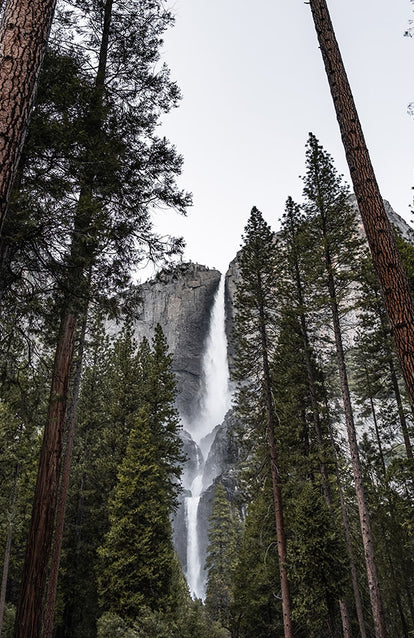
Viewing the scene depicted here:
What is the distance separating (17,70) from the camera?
249cm

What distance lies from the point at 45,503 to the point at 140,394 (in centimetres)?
1240

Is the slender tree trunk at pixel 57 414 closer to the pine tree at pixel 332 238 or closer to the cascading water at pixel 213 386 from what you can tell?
the pine tree at pixel 332 238

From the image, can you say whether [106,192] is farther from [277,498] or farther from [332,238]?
[277,498]

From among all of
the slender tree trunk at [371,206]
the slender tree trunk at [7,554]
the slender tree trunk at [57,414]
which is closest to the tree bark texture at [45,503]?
the slender tree trunk at [57,414]

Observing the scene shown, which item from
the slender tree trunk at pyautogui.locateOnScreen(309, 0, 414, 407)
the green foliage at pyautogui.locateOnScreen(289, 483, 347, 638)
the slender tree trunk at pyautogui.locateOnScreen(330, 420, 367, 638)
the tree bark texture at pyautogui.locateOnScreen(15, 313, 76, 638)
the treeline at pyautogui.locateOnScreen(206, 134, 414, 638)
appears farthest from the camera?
the slender tree trunk at pyautogui.locateOnScreen(330, 420, 367, 638)

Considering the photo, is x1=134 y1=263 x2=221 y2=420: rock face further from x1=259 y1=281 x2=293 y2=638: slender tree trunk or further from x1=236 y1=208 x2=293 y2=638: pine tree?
x1=259 y1=281 x2=293 y2=638: slender tree trunk

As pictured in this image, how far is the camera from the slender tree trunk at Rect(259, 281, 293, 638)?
10.4 meters

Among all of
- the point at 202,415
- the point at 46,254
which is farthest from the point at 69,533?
the point at 202,415

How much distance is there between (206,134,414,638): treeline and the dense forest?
79 millimetres

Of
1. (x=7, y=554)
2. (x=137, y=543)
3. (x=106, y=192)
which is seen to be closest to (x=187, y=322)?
(x=137, y=543)

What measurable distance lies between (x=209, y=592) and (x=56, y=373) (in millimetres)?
25549

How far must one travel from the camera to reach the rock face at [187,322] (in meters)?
70.1

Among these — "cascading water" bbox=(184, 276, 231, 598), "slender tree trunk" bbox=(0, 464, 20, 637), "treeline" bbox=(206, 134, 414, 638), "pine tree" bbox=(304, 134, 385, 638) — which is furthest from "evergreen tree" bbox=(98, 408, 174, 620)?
"cascading water" bbox=(184, 276, 231, 598)

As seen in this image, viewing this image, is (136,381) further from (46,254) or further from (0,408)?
(46,254)
